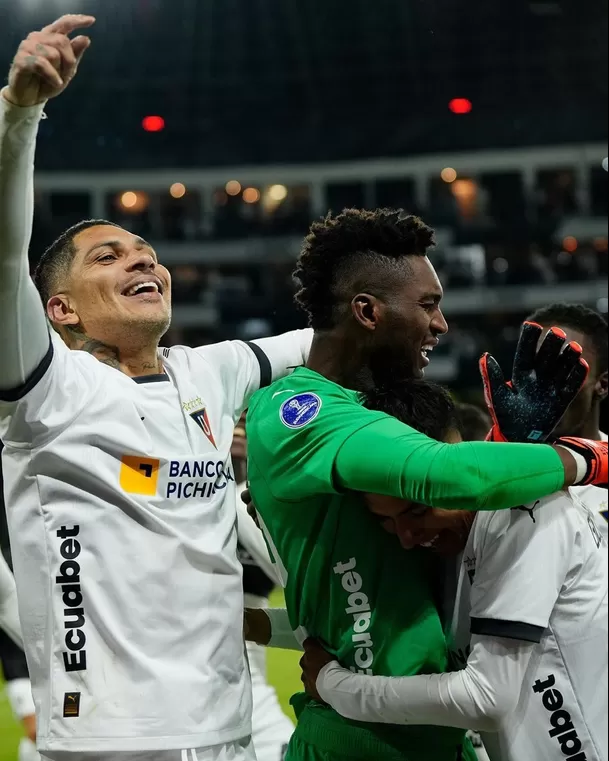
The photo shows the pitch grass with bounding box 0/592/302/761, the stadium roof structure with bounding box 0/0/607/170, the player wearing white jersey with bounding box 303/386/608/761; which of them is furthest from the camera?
the stadium roof structure with bounding box 0/0/607/170

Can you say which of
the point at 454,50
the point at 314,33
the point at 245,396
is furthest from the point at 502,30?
the point at 245,396

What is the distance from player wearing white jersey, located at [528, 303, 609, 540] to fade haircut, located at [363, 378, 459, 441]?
2.76 feet

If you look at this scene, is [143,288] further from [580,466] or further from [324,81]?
[324,81]

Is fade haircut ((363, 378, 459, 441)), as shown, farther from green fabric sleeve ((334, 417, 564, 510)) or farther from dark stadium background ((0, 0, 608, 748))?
dark stadium background ((0, 0, 608, 748))

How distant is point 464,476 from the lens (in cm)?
151

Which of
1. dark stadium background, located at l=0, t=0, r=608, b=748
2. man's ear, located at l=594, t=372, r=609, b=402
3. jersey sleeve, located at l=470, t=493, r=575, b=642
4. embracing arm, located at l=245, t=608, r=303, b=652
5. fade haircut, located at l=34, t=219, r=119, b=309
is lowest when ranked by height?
embracing arm, located at l=245, t=608, r=303, b=652

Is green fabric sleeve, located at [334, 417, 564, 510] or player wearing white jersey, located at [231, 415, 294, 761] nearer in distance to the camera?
green fabric sleeve, located at [334, 417, 564, 510]

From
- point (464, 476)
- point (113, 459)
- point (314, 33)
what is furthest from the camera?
point (314, 33)

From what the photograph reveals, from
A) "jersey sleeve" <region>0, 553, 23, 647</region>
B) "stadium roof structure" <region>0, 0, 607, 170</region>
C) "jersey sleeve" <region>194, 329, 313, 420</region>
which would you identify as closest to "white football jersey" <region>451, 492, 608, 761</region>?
"jersey sleeve" <region>194, 329, 313, 420</region>

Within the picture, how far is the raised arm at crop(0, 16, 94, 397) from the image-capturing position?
4.89 ft

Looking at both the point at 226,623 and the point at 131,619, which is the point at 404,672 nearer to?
the point at 226,623

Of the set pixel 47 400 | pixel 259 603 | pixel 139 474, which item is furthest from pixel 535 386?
pixel 259 603

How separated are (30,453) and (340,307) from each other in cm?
61

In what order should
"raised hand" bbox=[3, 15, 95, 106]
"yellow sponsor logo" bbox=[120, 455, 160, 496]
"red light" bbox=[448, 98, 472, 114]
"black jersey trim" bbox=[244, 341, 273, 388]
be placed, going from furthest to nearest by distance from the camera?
"red light" bbox=[448, 98, 472, 114], "black jersey trim" bbox=[244, 341, 273, 388], "yellow sponsor logo" bbox=[120, 455, 160, 496], "raised hand" bbox=[3, 15, 95, 106]
